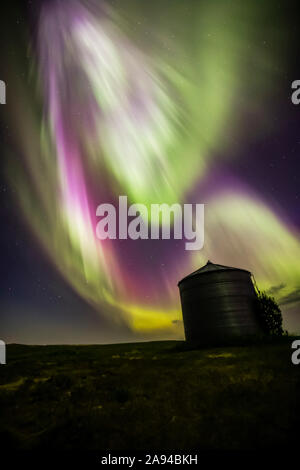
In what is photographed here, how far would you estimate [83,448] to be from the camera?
563cm

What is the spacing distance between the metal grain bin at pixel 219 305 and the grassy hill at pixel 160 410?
37.4ft

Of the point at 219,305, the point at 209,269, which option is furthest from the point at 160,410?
the point at 209,269

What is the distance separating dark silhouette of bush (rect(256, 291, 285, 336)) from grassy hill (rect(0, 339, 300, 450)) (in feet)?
45.1

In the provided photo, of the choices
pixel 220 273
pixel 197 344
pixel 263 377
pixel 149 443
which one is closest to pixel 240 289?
pixel 220 273

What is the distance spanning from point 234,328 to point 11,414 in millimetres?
20021

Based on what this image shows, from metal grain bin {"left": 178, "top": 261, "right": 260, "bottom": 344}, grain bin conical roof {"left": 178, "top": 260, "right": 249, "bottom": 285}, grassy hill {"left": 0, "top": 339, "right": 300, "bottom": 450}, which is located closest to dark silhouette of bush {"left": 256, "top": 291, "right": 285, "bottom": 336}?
metal grain bin {"left": 178, "top": 261, "right": 260, "bottom": 344}

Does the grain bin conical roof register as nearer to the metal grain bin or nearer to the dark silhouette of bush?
the metal grain bin

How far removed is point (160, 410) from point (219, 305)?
58.2ft

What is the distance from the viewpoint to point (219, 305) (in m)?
23.7

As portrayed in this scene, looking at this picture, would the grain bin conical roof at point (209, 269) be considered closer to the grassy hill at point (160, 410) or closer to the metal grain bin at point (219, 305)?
the metal grain bin at point (219, 305)

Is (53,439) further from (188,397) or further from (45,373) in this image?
(45,373)

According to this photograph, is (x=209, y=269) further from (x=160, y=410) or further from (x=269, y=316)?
(x=160, y=410)

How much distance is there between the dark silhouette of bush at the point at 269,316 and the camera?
24481 mm

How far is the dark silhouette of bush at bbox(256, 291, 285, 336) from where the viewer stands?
2448cm
